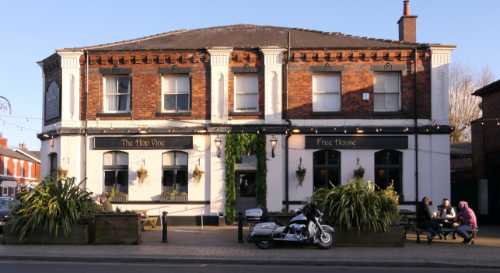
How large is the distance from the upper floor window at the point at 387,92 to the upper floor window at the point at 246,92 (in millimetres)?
4985

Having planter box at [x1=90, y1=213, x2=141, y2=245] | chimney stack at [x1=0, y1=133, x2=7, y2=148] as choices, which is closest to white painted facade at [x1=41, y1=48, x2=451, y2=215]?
planter box at [x1=90, y1=213, x2=141, y2=245]

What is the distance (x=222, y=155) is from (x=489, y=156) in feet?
42.5

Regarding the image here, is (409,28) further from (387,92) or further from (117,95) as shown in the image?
(117,95)

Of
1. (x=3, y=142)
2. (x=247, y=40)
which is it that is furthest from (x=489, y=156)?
(x=3, y=142)

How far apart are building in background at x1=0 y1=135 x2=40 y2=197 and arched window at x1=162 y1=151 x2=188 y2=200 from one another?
3612 centimetres

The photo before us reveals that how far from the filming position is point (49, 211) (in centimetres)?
1792

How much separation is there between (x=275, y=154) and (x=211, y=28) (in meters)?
7.43

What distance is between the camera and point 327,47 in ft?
82.2

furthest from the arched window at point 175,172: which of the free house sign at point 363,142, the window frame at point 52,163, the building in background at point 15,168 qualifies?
the building in background at point 15,168

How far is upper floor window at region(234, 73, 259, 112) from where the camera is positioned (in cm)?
2539

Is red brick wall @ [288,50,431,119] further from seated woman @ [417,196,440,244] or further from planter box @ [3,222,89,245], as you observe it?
planter box @ [3,222,89,245]

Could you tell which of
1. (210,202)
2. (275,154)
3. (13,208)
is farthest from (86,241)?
(275,154)

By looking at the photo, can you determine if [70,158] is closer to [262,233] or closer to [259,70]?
[259,70]

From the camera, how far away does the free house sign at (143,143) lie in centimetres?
2520
